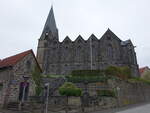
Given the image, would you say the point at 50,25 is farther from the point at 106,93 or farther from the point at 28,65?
the point at 106,93

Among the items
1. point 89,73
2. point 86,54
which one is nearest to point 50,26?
point 86,54

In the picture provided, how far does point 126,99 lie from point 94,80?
17.7 ft

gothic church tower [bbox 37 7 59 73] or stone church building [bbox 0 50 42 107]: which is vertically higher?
gothic church tower [bbox 37 7 59 73]

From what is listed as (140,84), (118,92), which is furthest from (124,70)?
(118,92)

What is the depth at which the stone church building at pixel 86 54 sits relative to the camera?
42219 millimetres

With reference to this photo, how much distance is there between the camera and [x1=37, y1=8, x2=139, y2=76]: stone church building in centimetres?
4222

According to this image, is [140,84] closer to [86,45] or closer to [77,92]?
[77,92]

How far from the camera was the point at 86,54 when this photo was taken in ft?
144

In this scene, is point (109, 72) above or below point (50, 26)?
below

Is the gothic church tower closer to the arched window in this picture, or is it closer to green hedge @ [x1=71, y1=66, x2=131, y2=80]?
green hedge @ [x1=71, y1=66, x2=131, y2=80]

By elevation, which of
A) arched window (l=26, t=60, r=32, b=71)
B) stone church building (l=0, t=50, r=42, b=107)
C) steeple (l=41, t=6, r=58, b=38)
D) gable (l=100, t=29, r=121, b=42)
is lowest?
stone church building (l=0, t=50, r=42, b=107)

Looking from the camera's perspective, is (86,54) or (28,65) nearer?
(28,65)

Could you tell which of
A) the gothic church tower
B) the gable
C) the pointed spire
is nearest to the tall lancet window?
the gable

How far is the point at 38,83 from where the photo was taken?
20.5 m
